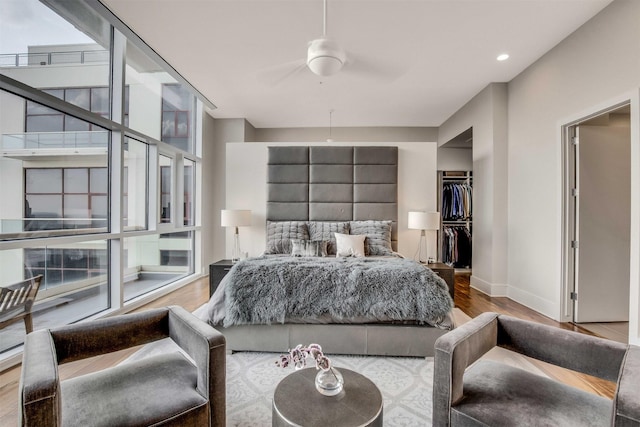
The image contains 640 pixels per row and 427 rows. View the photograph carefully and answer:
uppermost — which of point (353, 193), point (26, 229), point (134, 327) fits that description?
point (353, 193)

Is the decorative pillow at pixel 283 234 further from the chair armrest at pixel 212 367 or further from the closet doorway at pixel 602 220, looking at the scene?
the closet doorway at pixel 602 220

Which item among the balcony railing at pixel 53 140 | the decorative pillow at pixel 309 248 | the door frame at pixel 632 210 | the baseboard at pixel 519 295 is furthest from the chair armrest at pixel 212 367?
the baseboard at pixel 519 295

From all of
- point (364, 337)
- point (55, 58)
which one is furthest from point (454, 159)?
point (55, 58)

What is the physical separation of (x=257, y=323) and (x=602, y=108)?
11.8 ft

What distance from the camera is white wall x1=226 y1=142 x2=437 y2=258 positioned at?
14.9 feet

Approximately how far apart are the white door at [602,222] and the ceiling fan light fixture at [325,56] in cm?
272

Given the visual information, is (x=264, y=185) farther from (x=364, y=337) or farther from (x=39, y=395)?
(x=39, y=395)

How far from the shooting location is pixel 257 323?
224 cm

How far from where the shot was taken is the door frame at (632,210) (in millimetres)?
2344

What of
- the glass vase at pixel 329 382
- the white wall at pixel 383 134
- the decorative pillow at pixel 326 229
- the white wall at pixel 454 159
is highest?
the white wall at pixel 383 134

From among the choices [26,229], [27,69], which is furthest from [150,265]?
[27,69]

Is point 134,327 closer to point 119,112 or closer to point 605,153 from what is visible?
point 119,112

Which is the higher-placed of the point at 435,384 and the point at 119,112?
the point at 119,112

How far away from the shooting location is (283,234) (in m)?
4.25
